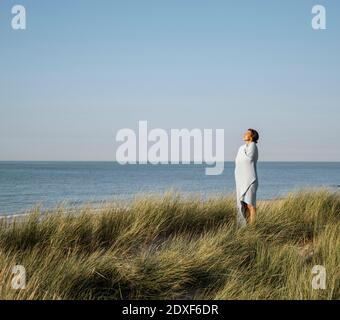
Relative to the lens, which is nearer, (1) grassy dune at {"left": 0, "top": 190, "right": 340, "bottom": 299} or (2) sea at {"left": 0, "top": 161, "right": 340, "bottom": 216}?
(1) grassy dune at {"left": 0, "top": 190, "right": 340, "bottom": 299}

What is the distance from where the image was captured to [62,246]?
6.76 metres

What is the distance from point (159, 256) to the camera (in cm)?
591

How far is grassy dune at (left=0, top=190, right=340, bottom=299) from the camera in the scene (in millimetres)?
5137

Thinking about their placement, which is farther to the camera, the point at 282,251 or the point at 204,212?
the point at 204,212

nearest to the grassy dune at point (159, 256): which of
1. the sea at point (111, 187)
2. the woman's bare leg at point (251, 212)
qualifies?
the woman's bare leg at point (251, 212)

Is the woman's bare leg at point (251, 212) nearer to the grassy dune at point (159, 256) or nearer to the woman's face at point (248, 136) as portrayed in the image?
the grassy dune at point (159, 256)

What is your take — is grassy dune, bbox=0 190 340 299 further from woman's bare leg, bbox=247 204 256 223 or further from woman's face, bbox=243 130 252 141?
woman's face, bbox=243 130 252 141

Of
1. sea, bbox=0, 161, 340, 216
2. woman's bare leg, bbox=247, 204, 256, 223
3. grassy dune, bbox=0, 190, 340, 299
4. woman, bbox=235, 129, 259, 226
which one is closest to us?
grassy dune, bbox=0, 190, 340, 299

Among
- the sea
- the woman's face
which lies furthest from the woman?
the sea

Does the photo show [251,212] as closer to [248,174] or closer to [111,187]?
[248,174]
